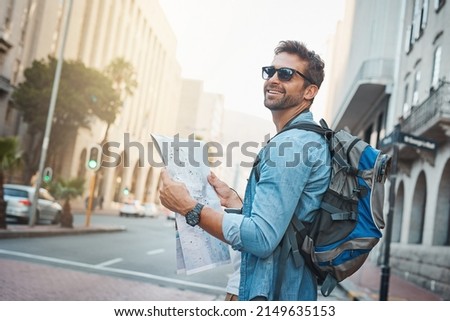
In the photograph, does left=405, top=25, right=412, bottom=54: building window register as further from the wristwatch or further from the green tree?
the green tree

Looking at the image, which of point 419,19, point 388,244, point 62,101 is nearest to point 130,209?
point 62,101

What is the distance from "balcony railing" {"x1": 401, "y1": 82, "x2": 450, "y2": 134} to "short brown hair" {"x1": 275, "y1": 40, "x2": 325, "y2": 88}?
36.1ft

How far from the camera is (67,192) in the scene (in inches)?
737

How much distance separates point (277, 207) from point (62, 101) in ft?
100

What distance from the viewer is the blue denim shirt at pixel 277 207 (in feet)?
5.66

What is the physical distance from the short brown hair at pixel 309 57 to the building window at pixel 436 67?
13273 millimetres

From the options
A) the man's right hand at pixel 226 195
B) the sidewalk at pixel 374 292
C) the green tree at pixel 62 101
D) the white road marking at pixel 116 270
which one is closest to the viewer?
the man's right hand at pixel 226 195

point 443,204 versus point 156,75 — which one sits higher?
point 156,75

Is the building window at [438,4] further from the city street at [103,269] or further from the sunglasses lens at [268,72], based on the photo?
the sunglasses lens at [268,72]

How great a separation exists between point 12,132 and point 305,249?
31386mm

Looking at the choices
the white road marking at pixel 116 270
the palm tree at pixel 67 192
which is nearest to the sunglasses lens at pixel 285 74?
the white road marking at pixel 116 270
